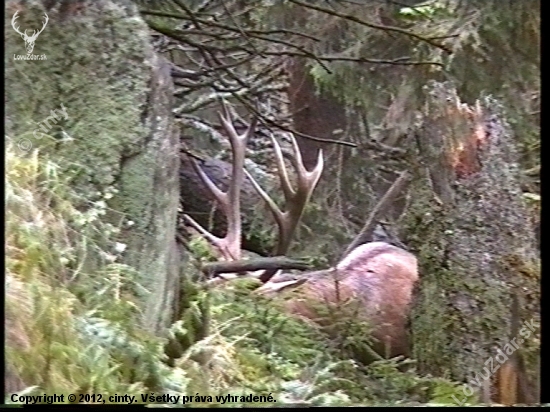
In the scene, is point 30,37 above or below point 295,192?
above

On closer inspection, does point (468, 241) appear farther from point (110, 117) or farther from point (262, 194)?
point (110, 117)

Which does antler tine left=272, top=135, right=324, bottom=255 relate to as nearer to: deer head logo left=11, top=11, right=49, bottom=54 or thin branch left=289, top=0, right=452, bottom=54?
thin branch left=289, top=0, right=452, bottom=54

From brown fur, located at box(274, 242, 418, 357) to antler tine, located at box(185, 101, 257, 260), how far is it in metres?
0.27

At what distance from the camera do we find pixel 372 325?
7.35ft

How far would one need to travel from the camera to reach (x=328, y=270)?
7.43ft

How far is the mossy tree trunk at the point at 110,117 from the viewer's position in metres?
2.23

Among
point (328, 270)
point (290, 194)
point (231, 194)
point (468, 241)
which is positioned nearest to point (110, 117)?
point (231, 194)

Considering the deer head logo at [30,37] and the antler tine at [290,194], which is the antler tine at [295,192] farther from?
the deer head logo at [30,37]

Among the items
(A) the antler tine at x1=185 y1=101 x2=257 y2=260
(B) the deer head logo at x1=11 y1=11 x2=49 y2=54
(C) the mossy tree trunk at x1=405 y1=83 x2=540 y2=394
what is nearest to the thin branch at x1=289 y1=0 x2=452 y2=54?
(C) the mossy tree trunk at x1=405 y1=83 x2=540 y2=394

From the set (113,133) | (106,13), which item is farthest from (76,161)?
(106,13)

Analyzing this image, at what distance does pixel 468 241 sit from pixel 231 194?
31.0 inches

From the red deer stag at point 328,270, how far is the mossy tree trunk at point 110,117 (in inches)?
5.5

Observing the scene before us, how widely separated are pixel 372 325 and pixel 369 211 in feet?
1.21

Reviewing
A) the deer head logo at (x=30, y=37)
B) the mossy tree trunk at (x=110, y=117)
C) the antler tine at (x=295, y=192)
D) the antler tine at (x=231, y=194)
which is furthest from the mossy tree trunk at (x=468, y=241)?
the deer head logo at (x=30, y=37)
